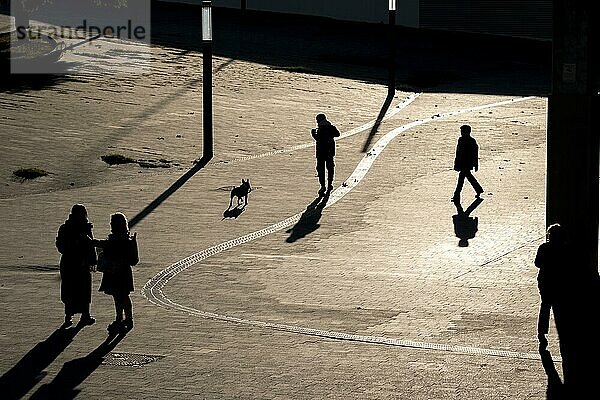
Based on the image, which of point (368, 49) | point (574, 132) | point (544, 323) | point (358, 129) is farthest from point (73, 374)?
point (368, 49)

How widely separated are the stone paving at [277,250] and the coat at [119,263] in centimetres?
52

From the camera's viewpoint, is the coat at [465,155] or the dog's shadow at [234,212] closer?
the dog's shadow at [234,212]

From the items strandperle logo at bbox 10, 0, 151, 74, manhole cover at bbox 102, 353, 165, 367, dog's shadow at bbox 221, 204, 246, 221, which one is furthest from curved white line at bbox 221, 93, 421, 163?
manhole cover at bbox 102, 353, 165, 367

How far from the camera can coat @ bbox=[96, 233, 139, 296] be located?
1352 cm

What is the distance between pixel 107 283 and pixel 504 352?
444 cm

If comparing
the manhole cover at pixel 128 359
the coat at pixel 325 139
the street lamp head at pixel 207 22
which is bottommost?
the manhole cover at pixel 128 359

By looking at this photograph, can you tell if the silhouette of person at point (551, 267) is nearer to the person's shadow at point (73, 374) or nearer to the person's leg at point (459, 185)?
the person's shadow at point (73, 374)

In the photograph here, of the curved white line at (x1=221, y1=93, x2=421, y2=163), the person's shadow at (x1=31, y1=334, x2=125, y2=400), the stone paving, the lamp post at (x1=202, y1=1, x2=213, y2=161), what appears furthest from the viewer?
the curved white line at (x1=221, y1=93, x2=421, y2=163)

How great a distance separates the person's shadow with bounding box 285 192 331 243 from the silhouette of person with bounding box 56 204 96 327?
5.37m

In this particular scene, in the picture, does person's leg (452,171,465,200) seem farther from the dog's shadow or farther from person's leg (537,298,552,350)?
person's leg (537,298,552,350)

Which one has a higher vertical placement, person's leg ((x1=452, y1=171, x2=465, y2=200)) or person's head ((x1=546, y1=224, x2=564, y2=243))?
person's head ((x1=546, y1=224, x2=564, y2=243))

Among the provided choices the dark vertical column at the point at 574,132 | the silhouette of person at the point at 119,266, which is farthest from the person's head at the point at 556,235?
the silhouette of person at the point at 119,266

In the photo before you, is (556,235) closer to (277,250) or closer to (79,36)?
(277,250)

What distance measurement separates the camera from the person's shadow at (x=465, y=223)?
758 inches
